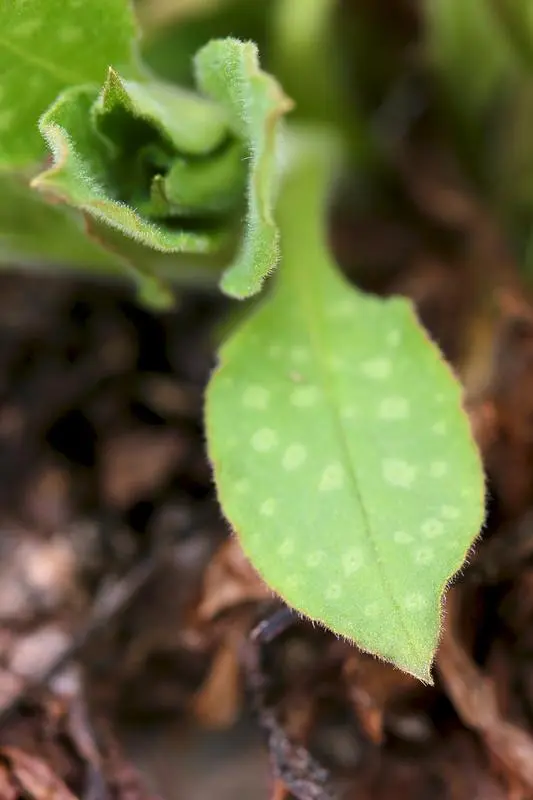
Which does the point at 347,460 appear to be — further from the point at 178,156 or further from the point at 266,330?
the point at 178,156

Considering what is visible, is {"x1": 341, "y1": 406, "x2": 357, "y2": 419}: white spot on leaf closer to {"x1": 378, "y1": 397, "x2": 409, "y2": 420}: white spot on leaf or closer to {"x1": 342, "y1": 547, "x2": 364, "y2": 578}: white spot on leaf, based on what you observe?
{"x1": 378, "y1": 397, "x2": 409, "y2": 420}: white spot on leaf

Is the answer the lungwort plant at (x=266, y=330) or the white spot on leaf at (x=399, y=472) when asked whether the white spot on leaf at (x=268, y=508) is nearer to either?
Result: the lungwort plant at (x=266, y=330)

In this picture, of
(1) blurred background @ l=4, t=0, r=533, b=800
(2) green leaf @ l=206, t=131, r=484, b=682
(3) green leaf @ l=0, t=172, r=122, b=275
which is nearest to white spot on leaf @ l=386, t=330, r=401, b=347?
(2) green leaf @ l=206, t=131, r=484, b=682

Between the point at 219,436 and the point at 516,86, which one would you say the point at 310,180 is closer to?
the point at 516,86

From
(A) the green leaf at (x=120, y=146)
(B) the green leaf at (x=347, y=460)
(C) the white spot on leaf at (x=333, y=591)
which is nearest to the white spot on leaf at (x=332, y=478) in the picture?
(B) the green leaf at (x=347, y=460)

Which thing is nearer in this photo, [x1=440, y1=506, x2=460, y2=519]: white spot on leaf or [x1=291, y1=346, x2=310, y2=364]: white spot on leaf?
[x1=440, y1=506, x2=460, y2=519]: white spot on leaf

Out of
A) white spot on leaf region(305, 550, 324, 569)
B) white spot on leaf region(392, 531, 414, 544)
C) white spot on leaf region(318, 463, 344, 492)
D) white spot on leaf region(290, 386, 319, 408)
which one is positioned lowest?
white spot on leaf region(392, 531, 414, 544)

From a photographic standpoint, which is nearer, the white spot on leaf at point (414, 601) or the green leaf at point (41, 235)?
the white spot on leaf at point (414, 601)

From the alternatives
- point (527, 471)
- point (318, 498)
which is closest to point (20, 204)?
point (318, 498)
